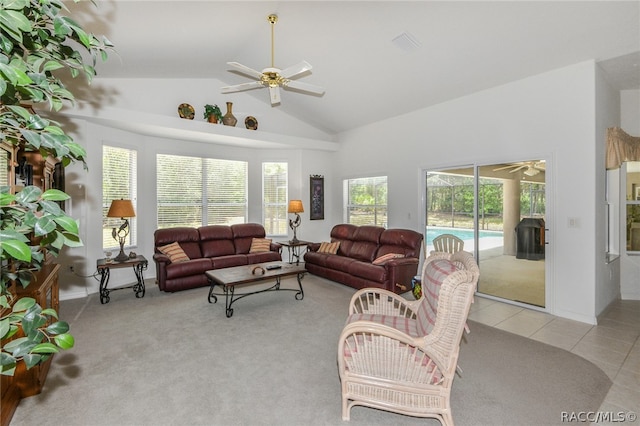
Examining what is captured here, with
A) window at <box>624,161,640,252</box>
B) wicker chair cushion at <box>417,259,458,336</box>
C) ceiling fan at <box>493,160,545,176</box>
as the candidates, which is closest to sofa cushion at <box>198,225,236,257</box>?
wicker chair cushion at <box>417,259,458,336</box>

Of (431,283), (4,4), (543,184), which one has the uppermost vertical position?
(4,4)

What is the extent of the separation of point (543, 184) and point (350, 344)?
3532mm

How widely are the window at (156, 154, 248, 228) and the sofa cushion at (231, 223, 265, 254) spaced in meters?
0.58

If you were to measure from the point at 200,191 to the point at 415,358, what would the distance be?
5494mm

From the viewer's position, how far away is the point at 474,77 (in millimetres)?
4129

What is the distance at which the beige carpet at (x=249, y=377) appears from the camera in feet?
6.59

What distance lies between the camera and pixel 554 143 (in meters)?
3.74

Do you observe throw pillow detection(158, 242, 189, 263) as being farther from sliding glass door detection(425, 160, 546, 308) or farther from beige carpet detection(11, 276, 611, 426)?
sliding glass door detection(425, 160, 546, 308)

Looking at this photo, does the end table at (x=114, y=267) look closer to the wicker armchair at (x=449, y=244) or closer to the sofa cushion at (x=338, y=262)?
the sofa cushion at (x=338, y=262)

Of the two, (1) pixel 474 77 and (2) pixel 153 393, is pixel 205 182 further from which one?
(1) pixel 474 77

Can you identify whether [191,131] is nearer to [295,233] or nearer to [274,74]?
[274,74]

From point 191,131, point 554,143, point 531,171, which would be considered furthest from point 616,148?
point 191,131

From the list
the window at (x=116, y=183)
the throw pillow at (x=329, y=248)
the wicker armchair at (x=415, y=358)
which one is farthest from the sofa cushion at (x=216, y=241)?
the wicker armchair at (x=415, y=358)

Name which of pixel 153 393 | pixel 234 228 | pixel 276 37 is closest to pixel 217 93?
pixel 276 37
